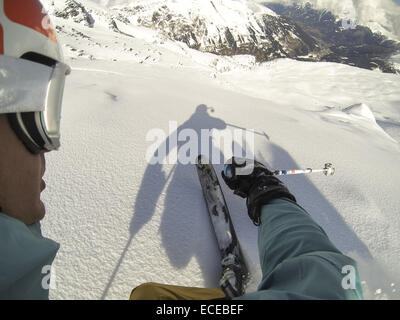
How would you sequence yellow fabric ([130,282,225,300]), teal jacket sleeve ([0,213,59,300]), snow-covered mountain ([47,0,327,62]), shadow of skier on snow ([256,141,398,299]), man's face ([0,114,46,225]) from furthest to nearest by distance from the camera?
snow-covered mountain ([47,0,327,62])
shadow of skier on snow ([256,141,398,299])
yellow fabric ([130,282,225,300])
man's face ([0,114,46,225])
teal jacket sleeve ([0,213,59,300])

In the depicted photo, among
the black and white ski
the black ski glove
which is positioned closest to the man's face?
the black and white ski

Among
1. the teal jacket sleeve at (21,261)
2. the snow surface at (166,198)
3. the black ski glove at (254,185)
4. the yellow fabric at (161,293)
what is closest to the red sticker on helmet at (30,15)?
the teal jacket sleeve at (21,261)

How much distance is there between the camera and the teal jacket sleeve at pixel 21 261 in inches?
21.9

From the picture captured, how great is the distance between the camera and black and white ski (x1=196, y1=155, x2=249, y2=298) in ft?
4.71

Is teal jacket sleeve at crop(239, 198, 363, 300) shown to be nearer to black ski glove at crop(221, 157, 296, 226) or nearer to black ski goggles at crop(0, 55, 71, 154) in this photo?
black ski glove at crop(221, 157, 296, 226)

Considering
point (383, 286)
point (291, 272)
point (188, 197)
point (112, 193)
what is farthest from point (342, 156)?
point (112, 193)

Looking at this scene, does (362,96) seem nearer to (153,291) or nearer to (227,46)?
(153,291)

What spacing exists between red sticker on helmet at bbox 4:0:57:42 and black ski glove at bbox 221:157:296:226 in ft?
5.21

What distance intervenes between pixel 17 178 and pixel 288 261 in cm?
108

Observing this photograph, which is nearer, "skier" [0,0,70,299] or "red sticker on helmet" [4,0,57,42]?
"skier" [0,0,70,299]

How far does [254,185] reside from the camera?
74.5 inches

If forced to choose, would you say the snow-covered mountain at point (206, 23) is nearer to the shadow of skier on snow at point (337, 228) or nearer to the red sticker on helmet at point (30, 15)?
the shadow of skier on snow at point (337, 228)

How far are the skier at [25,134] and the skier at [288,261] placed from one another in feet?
1.83

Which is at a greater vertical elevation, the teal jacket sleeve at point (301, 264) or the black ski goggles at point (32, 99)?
the black ski goggles at point (32, 99)
